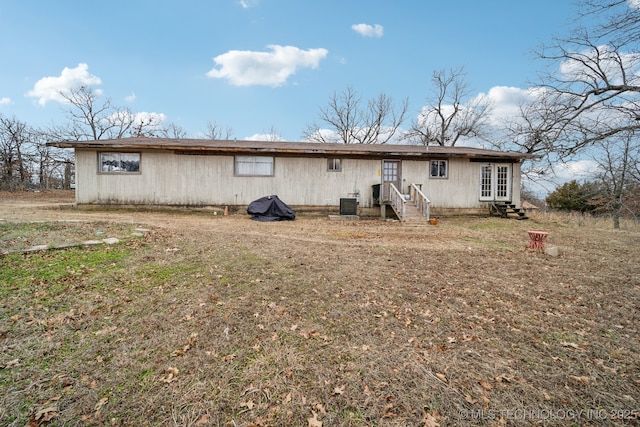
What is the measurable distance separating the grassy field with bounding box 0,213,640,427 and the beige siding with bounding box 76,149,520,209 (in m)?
6.86

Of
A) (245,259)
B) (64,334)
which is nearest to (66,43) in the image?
(245,259)

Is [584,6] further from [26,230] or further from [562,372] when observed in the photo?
[26,230]

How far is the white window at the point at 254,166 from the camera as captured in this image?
12.1 meters

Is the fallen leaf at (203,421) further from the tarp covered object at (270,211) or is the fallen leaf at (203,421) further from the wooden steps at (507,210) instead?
the wooden steps at (507,210)

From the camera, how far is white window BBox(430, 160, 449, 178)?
13055 millimetres

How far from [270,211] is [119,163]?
22.8ft

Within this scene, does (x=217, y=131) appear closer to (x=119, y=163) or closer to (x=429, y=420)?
(x=119, y=163)

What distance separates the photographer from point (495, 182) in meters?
13.5

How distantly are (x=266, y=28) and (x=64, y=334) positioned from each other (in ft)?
53.2

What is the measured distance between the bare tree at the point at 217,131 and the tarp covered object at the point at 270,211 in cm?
2290

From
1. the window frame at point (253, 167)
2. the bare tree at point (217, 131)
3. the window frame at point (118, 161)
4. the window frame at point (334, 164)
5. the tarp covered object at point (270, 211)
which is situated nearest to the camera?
the tarp covered object at point (270, 211)

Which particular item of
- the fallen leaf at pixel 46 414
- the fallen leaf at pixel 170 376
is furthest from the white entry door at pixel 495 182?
the fallen leaf at pixel 46 414

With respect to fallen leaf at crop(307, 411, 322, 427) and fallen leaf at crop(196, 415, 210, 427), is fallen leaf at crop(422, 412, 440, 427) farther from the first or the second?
fallen leaf at crop(196, 415, 210, 427)

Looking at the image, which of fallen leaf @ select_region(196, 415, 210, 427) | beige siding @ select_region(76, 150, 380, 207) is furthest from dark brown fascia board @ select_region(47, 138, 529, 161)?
fallen leaf @ select_region(196, 415, 210, 427)
